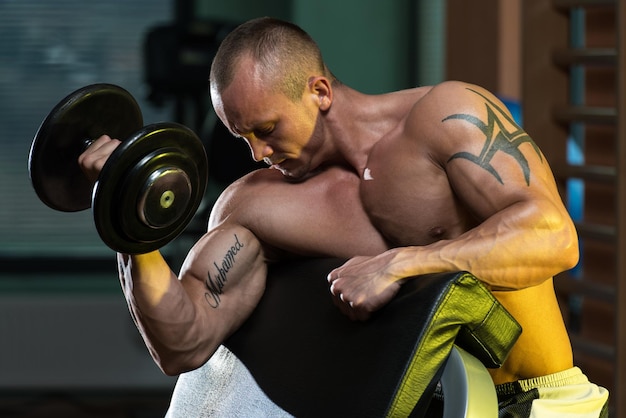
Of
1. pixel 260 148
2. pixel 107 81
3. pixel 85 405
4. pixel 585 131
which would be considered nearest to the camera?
pixel 260 148

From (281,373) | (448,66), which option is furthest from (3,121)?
(281,373)

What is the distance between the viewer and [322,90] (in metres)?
1.52

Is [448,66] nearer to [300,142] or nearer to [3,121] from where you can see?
[300,142]

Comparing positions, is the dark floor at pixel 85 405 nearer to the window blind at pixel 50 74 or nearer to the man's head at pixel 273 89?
the window blind at pixel 50 74

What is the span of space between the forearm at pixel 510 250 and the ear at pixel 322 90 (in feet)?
1.19

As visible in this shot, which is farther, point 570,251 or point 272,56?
point 272,56

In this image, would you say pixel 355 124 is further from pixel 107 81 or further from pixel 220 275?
pixel 107 81

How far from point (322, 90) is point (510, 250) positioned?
17.5 inches

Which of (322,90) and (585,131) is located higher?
(322,90)

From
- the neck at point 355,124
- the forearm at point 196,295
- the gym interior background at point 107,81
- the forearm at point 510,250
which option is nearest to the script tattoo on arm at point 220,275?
the forearm at point 196,295

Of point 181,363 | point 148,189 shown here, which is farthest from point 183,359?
point 148,189

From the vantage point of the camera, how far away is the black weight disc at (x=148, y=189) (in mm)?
1174

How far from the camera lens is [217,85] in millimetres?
1472

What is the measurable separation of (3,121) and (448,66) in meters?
2.20
